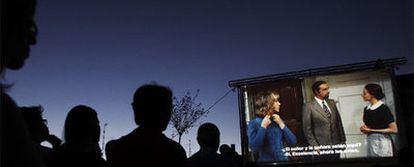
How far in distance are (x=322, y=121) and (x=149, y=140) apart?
936cm

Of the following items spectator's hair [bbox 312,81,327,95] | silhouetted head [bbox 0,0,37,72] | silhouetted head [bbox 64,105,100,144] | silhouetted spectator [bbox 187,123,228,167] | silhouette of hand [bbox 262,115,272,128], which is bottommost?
silhouetted spectator [bbox 187,123,228,167]

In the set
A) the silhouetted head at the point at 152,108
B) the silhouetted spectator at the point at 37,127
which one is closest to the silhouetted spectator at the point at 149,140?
the silhouetted head at the point at 152,108

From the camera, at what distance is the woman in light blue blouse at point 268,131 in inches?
441

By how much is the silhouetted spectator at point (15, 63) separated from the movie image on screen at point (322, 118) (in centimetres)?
1027

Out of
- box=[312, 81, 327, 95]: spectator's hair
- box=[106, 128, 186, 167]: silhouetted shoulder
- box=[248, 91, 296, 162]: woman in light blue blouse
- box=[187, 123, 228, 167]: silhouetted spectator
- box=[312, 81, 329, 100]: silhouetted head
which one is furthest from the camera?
box=[248, 91, 296, 162]: woman in light blue blouse

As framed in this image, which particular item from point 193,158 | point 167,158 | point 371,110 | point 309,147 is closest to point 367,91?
point 371,110

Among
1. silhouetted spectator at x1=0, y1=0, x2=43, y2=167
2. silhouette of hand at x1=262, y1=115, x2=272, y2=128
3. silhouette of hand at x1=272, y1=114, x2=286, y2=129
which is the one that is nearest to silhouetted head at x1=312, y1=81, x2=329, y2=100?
silhouette of hand at x1=272, y1=114, x2=286, y2=129

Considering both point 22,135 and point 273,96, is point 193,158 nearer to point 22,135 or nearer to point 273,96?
point 22,135

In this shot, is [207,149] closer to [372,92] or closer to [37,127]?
[37,127]

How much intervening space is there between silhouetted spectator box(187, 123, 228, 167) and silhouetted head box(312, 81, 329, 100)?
8.24 meters

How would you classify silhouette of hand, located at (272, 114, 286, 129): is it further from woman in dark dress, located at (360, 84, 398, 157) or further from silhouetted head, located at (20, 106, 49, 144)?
silhouetted head, located at (20, 106, 49, 144)

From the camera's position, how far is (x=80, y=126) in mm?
2266

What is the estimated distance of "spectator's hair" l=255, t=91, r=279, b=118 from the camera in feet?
38.1

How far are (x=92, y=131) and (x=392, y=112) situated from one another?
9.38 metres
